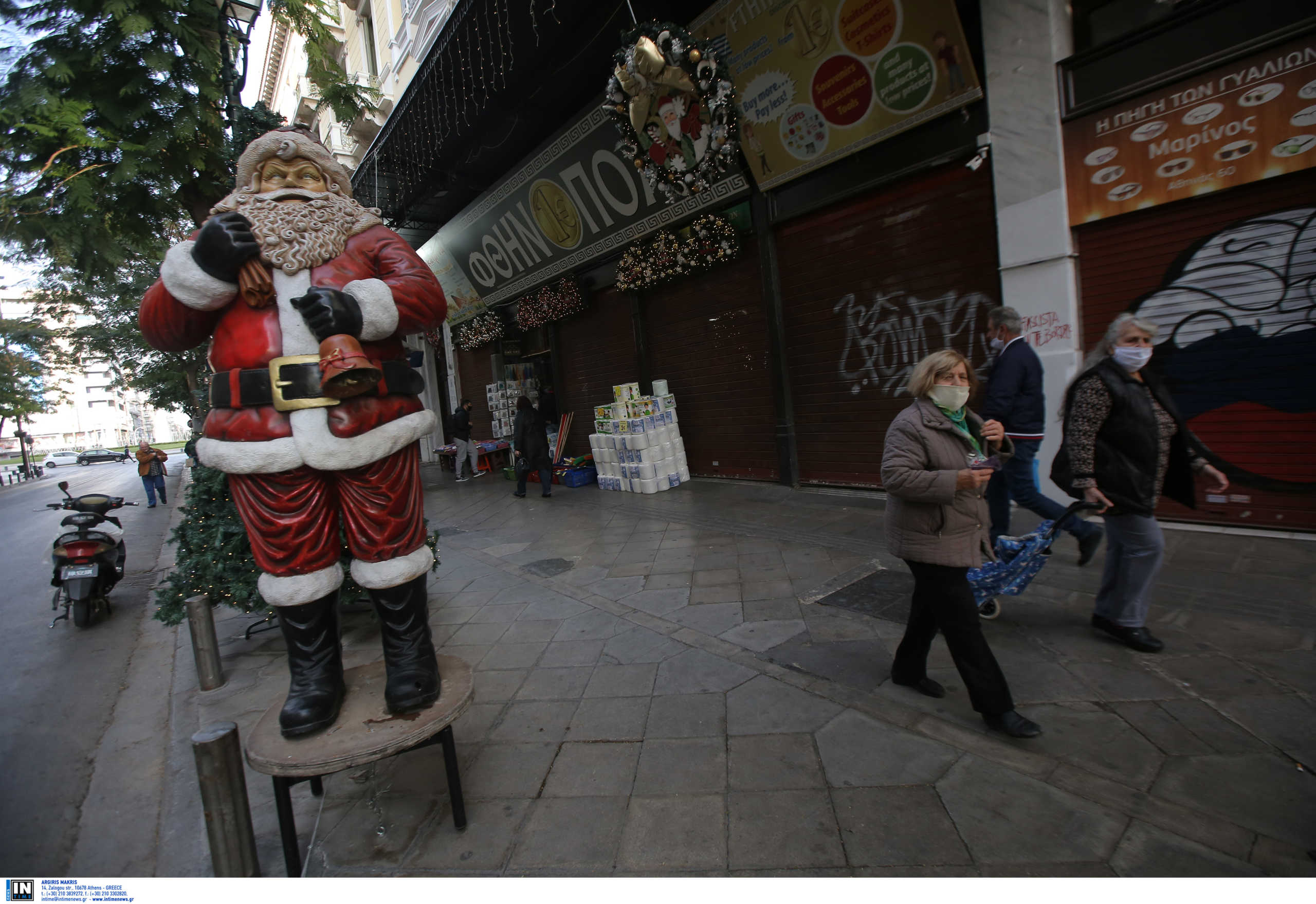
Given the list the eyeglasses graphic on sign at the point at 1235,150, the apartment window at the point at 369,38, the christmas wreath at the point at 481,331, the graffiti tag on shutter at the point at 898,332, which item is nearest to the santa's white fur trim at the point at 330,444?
the graffiti tag on shutter at the point at 898,332

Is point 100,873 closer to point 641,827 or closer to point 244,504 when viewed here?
point 244,504

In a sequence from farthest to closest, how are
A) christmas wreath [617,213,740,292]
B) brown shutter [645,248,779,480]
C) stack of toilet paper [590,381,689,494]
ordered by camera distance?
stack of toilet paper [590,381,689,494], brown shutter [645,248,779,480], christmas wreath [617,213,740,292]

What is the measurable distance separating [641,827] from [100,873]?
216 centimetres

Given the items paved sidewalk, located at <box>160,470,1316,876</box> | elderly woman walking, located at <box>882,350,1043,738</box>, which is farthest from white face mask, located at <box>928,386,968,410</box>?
paved sidewalk, located at <box>160,470,1316,876</box>

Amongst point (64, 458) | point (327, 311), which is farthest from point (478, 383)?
point (64, 458)

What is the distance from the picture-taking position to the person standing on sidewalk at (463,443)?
12.9m

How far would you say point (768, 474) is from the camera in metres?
8.23

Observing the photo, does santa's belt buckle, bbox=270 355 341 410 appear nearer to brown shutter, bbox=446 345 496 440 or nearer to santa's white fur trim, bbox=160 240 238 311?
santa's white fur trim, bbox=160 240 238 311

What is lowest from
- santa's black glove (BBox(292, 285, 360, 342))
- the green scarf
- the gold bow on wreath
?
the green scarf

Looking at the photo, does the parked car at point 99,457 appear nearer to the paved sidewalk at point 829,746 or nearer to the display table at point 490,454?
the display table at point 490,454

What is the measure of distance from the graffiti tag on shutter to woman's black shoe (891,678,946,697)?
3.68 metres

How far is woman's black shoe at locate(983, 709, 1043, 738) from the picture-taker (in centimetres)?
241

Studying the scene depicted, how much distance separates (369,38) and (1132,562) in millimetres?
19318

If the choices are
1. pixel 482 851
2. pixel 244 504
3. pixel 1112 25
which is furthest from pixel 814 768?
pixel 1112 25
